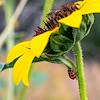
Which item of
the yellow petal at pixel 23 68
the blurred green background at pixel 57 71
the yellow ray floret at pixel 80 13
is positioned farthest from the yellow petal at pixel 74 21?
the blurred green background at pixel 57 71

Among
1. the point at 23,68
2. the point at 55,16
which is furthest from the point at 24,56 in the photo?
the point at 55,16

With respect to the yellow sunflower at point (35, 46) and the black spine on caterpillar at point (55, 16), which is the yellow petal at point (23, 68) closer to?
the yellow sunflower at point (35, 46)

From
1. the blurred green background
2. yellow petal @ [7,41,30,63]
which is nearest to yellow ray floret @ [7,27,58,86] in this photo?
yellow petal @ [7,41,30,63]

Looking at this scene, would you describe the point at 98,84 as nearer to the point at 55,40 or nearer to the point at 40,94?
the point at 40,94

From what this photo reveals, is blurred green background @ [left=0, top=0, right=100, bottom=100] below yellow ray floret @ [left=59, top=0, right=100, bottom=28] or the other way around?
the other way around

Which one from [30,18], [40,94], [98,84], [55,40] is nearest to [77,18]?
[55,40]

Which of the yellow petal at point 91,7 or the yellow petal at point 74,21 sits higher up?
the yellow petal at point 91,7

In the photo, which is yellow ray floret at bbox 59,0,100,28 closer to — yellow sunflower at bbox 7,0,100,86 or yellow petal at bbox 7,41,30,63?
yellow sunflower at bbox 7,0,100,86
